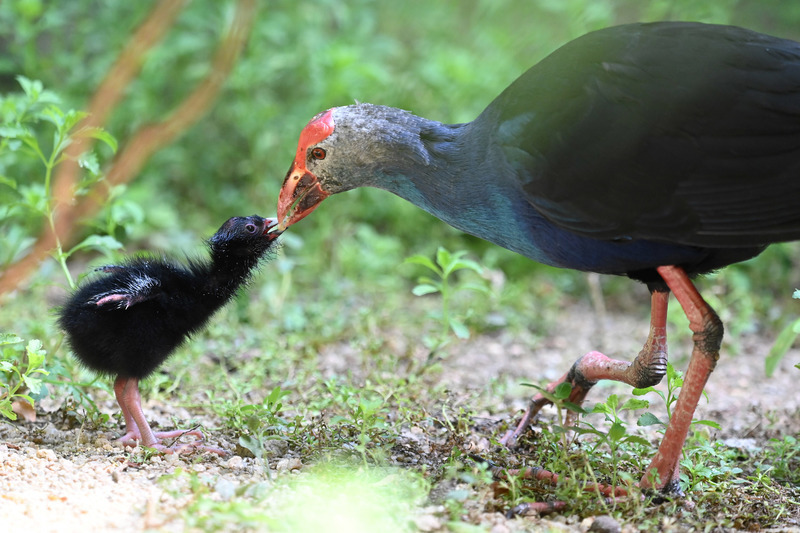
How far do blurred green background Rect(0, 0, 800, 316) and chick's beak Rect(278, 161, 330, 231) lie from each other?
6.92ft

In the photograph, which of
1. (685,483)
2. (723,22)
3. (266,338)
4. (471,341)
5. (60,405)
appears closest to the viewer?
(685,483)

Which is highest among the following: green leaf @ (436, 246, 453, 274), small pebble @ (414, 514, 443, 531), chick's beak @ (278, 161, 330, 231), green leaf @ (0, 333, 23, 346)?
chick's beak @ (278, 161, 330, 231)

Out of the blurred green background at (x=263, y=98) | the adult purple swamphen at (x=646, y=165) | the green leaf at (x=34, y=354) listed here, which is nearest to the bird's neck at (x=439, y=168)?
the adult purple swamphen at (x=646, y=165)

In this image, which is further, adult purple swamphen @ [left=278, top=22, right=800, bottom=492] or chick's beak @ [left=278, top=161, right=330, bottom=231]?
chick's beak @ [left=278, top=161, right=330, bottom=231]

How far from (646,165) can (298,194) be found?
4.98ft

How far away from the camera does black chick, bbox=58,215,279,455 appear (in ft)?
11.2

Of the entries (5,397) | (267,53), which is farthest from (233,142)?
(5,397)

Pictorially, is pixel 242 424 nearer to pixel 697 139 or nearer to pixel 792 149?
pixel 697 139

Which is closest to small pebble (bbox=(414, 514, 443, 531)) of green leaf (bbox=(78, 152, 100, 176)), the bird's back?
the bird's back

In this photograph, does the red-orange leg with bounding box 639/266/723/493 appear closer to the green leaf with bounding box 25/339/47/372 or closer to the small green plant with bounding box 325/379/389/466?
the small green plant with bounding box 325/379/389/466

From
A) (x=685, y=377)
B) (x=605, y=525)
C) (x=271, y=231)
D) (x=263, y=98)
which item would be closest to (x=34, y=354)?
(x=271, y=231)

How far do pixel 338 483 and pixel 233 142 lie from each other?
5.01m

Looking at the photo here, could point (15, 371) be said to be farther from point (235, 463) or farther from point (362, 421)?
point (362, 421)

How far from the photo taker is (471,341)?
5449 millimetres
